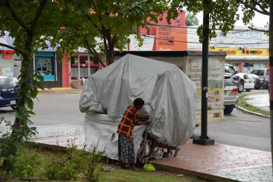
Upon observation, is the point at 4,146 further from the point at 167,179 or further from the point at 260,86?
the point at 260,86

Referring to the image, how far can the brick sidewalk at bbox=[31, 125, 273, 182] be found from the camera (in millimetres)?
8359

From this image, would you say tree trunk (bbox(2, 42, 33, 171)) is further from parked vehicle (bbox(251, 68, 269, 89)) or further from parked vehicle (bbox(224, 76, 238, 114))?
parked vehicle (bbox(251, 68, 269, 89))

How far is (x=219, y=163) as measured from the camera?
9531mm

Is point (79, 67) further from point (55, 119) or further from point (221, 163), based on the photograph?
point (221, 163)

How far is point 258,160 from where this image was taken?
32.3 ft

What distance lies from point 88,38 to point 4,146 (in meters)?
6.03

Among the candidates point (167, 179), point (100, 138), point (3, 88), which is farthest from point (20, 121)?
point (3, 88)

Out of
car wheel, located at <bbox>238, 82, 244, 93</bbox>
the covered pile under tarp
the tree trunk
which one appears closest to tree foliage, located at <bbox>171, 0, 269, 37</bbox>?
the covered pile under tarp

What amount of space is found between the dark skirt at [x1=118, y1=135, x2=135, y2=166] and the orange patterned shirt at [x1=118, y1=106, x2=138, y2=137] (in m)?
0.11

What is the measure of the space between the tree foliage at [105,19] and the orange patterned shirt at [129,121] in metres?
1.61

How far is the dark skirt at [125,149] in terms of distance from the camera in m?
→ 9.13

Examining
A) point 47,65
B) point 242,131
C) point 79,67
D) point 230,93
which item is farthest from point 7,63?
point 242,131

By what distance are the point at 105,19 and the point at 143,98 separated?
6.42 feet

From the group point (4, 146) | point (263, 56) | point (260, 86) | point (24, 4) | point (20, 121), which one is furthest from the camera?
point (263, 56)
